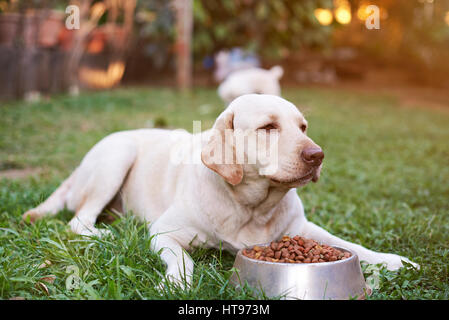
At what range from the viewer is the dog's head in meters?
2.28

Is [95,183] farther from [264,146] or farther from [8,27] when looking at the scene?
[8,27]

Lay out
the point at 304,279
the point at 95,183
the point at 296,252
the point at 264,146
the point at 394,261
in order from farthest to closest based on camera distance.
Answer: the point at 95,183 → the point at 394,261 → the point at 264,146 → the point at 296,252 → the point at 304,279

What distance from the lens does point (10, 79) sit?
820 cm

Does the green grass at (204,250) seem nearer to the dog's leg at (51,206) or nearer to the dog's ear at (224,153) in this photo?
the dog's leg at (51,206)

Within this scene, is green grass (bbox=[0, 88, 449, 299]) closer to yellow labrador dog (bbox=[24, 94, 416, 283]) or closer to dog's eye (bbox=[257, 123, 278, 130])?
yellow labrador dog (bbox=[24, 94, 416, 283])

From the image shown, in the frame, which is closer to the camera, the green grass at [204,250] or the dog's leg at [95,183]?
the green grass at [204,250]

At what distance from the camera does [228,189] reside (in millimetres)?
2529

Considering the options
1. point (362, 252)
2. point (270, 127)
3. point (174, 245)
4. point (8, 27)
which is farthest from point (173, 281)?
point (8, 27)

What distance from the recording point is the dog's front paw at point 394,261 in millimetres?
2459

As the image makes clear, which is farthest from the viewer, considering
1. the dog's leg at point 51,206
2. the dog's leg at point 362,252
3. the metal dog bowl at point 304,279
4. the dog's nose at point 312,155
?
the dog's leg at point 51,206

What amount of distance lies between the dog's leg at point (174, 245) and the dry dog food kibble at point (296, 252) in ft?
0.96

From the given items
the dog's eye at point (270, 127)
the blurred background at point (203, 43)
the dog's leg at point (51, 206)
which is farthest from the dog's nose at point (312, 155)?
the blurred background at point (203, 43)

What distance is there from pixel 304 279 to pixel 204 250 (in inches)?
30.1

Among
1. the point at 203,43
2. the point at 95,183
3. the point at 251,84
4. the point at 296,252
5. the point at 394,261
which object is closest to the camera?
the point at 296,252
